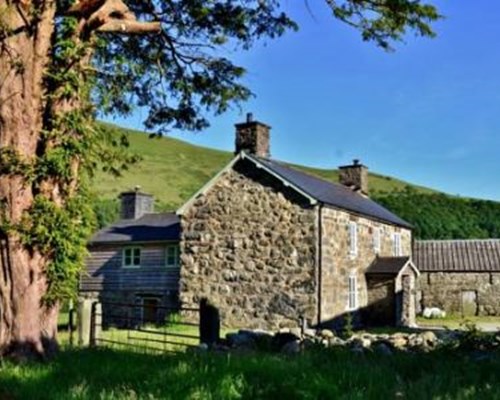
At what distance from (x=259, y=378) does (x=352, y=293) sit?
905 inches

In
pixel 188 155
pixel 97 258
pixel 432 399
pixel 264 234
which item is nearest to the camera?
pixel 432 399

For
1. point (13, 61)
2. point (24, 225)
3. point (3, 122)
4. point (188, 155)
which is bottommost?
point (24, 225)

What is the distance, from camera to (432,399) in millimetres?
5852

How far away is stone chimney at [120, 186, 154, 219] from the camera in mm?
38303

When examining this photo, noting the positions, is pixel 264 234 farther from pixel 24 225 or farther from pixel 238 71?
pixel 24 225

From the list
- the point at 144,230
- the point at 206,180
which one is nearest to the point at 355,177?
the point at 144,230

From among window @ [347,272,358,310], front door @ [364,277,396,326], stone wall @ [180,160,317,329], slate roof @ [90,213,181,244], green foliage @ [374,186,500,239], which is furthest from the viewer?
green foliage @ [374,186,500,239]

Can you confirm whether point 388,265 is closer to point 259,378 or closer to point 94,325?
point 94,325

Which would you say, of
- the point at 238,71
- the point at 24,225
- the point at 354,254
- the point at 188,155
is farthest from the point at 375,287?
the point at 188,155

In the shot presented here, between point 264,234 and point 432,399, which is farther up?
point 264,234

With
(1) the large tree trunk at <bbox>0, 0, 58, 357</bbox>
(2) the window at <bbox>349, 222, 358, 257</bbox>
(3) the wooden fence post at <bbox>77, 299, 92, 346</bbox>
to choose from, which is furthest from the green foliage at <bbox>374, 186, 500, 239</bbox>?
(1) the large tree trunk at <bbox>0, 0, 58, 357</bbox>

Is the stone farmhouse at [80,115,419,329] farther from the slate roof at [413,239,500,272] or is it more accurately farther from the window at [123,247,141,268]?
the slate roof at [413,239,500,272]

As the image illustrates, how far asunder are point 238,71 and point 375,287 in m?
18.5

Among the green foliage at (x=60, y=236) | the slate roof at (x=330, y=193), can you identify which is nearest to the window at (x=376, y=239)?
the slate roof at (x=330, y=193)
